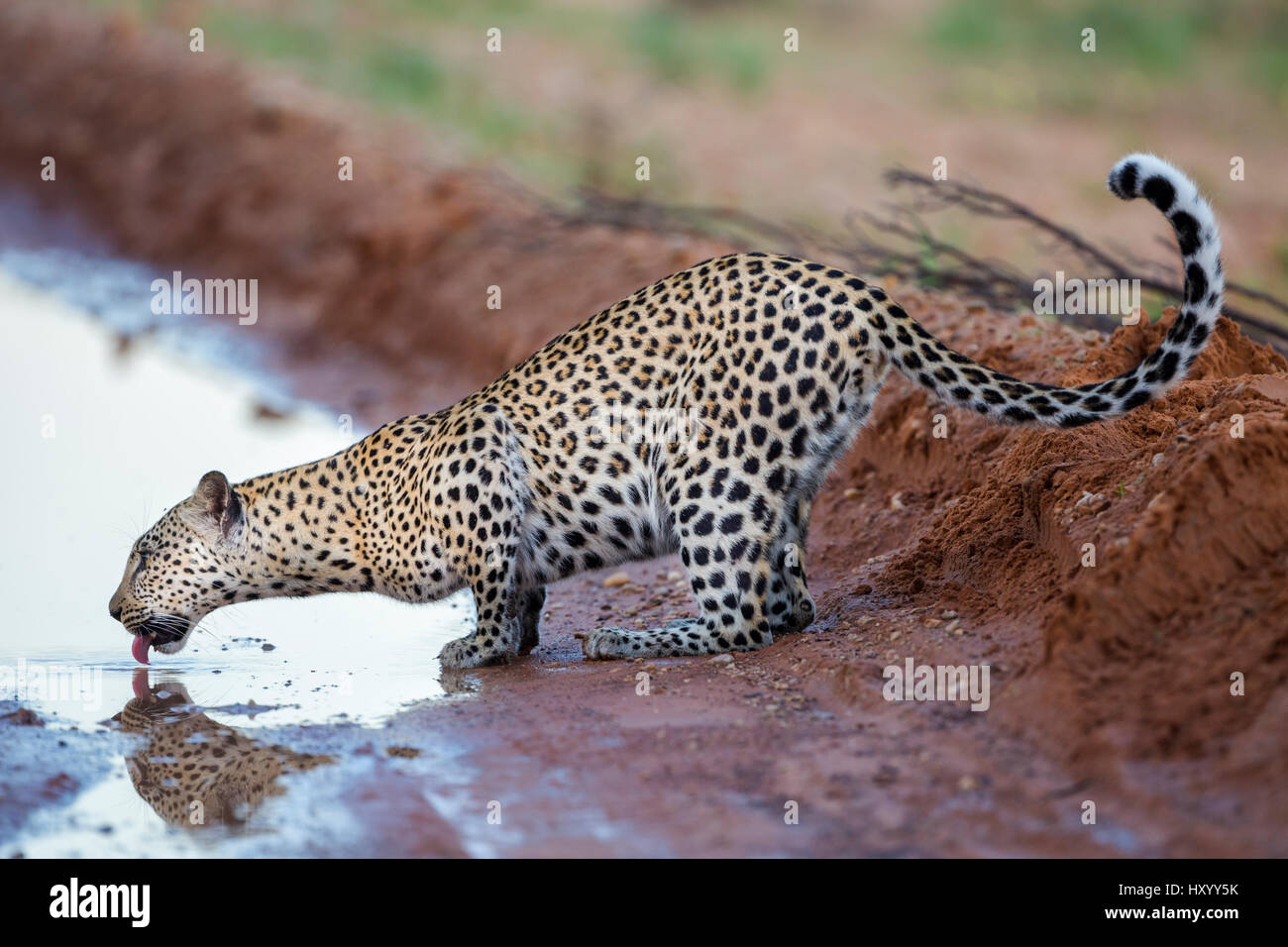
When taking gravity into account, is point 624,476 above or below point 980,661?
above

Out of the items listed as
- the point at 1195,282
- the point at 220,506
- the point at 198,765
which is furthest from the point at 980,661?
the point at 220,506

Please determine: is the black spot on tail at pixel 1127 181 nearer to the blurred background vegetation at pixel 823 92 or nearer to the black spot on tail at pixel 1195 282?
the black spot on tail at pixel 1195 282

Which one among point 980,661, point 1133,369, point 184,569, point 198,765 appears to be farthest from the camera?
point 184,569

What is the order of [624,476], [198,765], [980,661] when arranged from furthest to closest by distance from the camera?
[624,476], [980,661], [198,765]

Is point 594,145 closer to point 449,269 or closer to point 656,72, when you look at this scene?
point 656,72

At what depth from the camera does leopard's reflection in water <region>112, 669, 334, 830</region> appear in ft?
17.0

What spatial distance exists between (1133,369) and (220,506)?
4.28 metres

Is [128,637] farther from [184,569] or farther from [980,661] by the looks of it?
[980,661]

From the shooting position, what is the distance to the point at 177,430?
36.4 feet

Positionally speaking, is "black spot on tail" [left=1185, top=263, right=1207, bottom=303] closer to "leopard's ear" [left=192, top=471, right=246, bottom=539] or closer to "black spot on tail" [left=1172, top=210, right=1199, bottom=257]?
"black spot on tail" [left=1172, top=210, right=1199, bottom=257]

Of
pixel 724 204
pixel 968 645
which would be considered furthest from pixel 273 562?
pixel 724 204

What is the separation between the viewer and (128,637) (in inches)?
300

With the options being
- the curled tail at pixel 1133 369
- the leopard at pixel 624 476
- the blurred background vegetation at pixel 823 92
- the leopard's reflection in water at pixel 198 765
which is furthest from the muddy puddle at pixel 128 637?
the blurred background vegetation at pixel 823 92

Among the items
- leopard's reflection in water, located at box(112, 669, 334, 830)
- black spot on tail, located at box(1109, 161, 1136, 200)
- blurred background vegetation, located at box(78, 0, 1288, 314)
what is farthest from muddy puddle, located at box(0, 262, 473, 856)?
blurred background vegetation, located at box(78, 0, 1288, 314)
